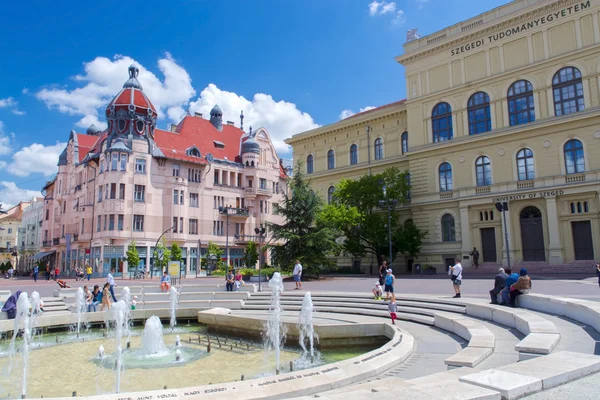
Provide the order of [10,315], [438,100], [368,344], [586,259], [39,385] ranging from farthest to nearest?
[438,100] → [586,259] → [10,315] → [368,344] → [39,385]

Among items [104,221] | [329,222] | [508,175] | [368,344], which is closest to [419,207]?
[508,175]

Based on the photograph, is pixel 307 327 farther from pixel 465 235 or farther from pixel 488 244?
pixel 488 244

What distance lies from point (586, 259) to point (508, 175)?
28.9 feet

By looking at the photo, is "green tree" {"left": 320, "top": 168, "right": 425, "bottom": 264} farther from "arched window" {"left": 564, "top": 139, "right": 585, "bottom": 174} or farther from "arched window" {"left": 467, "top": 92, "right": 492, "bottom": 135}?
"arched window" {"left": 564, "top": 139, "right": 585, "bottom": 174}

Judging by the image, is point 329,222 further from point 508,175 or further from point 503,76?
point 503,76

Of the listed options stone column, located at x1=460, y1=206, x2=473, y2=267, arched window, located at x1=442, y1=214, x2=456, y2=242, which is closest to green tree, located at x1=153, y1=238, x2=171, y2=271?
arched window, located at x1=442, y1=214, x2=456, y2=242

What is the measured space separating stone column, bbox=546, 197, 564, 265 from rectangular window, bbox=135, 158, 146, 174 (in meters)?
43.0

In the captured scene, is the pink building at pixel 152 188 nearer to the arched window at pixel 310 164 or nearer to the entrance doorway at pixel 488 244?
the arched window at pixel 310 164

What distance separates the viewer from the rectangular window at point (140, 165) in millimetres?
53750

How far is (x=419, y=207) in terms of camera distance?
1729 inches

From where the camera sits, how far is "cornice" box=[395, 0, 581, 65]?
3681 cm

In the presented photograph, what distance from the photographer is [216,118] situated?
69.1 meters

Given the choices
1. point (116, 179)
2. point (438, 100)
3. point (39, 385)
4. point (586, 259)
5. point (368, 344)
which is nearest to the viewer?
point (39, 385)

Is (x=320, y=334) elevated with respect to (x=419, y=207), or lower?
lower
